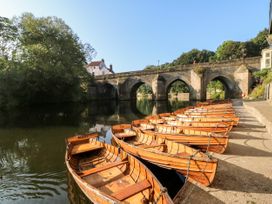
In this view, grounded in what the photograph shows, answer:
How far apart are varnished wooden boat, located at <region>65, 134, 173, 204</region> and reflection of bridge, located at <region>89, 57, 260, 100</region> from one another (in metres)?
26.6

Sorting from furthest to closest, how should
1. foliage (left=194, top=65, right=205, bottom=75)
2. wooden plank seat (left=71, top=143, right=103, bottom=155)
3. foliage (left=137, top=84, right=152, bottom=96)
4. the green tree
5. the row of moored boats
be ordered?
foliage (left=137, top=84, right=152, bottom=96), the green tree, foliage (left=194, top=65, right=205, bottom=75), wooden plank seat (left=71, top=143, right=103, bottom=155), the row of moored boats

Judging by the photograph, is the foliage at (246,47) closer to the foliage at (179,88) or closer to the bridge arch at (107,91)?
the foliage at (179,88)

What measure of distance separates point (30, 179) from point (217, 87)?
5118cm

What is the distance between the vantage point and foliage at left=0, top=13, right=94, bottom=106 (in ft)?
75.2

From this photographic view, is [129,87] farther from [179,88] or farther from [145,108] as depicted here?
[179,88]

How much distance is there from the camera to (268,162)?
531 cm

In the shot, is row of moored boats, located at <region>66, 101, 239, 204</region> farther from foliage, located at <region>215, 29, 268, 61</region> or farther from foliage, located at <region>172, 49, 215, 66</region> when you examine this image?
foliage, located at <region>172, 49, 215, 66</region>

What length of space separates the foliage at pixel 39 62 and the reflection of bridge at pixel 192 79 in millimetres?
9144

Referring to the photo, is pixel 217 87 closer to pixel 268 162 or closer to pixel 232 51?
pixel 232 51

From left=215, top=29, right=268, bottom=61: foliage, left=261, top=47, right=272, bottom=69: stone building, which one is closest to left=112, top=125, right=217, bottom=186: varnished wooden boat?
left=261, top=47, right=272, bottom=69: stone building

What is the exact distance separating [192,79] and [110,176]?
29.3 m

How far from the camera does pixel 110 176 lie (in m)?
5.04

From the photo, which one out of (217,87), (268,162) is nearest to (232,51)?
(217,87)

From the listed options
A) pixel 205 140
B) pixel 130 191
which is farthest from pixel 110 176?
pixel 205 140
